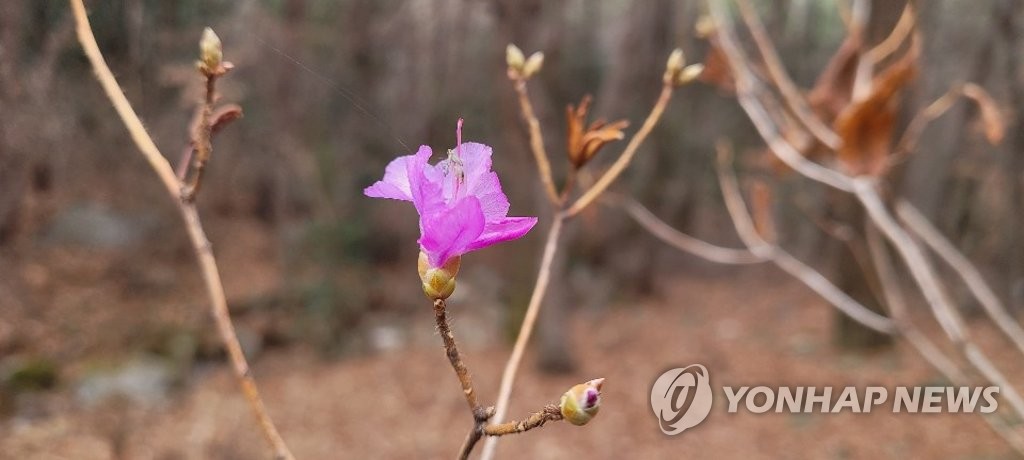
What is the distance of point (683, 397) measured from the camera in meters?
1.09

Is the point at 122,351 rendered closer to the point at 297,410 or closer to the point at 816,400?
the point at 297,410

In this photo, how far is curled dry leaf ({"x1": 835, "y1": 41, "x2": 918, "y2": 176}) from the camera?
1297mm

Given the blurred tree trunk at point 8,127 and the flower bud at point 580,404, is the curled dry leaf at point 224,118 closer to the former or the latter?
the flower bud at point 580,404

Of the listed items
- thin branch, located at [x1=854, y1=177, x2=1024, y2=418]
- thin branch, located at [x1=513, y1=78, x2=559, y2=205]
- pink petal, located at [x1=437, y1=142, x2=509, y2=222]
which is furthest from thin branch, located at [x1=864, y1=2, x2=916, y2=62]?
pink petal, located at [x1=437, y1=142, x2=509, y2=222]

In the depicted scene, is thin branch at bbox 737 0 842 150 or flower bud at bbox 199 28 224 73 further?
thin branch at bbox 737 0 842 150

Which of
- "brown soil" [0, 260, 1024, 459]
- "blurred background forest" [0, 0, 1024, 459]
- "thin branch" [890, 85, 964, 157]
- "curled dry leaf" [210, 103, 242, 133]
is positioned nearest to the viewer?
"curled dry leaf" [210, 103, 242, 133]

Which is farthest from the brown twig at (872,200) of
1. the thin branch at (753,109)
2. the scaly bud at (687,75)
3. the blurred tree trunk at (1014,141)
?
the blurred tree trunk at (1014,141)

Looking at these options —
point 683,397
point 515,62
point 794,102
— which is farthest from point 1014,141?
point 515,62

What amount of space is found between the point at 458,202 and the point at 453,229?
2cm

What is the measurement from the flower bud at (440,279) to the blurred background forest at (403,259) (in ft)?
4.70

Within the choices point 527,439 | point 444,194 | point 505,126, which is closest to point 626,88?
point 505,126

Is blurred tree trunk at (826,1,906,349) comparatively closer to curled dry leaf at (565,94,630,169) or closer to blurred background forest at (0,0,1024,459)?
blurred background forest at (0,0,1024,459)

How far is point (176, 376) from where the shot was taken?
14.7ft

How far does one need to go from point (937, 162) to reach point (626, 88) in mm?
2548
